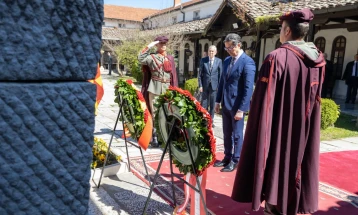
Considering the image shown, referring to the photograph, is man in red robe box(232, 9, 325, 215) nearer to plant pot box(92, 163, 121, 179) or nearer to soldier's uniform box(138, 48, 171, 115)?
plant pot box(92, 163, 121, 179)

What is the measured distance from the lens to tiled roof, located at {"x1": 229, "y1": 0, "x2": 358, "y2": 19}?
8.97m

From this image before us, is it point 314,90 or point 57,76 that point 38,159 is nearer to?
point 57,76

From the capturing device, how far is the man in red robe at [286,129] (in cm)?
242

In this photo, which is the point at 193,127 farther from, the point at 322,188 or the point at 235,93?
the point at 322,188

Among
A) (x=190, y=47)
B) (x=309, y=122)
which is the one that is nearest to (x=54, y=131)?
(x=309, y=122)

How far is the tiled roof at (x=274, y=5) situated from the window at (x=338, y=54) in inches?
106

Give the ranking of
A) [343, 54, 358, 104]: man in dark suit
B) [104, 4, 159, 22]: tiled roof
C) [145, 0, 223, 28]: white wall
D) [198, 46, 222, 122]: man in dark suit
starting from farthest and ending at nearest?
[104, 4, 159, 22]: tiled roof
[145, 0, 223, 28]: white wall
[343, 54, 358, 104]: man in dark suit
[198, 46, 222, 122]: man in dark suit

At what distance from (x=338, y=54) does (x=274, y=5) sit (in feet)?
11.4

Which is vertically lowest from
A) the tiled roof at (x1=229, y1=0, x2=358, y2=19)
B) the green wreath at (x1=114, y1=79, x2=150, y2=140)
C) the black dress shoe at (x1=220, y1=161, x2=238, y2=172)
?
the black dress shoe at (x1=220, y1=161, x2=238, y2=172)

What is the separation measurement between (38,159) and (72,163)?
0.24ft

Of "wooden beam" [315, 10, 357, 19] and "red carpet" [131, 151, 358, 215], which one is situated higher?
"wooden beam" [315, 10, 357, 19]

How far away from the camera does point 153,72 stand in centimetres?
519

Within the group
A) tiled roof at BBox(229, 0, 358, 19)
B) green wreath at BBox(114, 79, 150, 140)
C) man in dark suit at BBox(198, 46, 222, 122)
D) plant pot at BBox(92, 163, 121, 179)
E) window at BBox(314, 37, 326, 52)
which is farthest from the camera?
window at BBox(314, 37, 326, 52)

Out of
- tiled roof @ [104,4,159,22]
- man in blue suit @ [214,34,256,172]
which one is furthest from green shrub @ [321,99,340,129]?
tiled roof @ [104,4,159,22]
